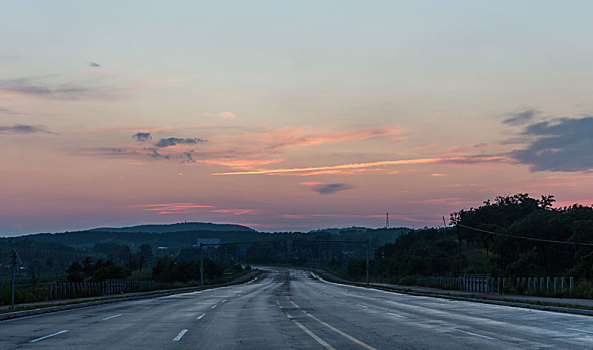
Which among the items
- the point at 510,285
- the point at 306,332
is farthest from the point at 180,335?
the point at 510,285

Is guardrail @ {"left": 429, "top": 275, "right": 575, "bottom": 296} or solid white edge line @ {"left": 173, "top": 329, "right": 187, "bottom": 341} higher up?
solid white edge line @ {"left": 173, "top": 329, "right": 187, "bottom": 341}

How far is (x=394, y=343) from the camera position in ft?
49.8

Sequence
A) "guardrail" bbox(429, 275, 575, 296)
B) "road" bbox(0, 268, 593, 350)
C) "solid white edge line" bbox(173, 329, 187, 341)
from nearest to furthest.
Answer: "road" bbox(0, 268, 593, 350)
"solid white edge line" bbox(173, 329, 187, 341)
"guardrail" bbox(429, 275, 575, 296)

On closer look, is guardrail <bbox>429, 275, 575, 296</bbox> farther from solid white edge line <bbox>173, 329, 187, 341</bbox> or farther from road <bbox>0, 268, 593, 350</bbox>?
solid white edge line <bbox>173, 329, 187, 341</bbox>

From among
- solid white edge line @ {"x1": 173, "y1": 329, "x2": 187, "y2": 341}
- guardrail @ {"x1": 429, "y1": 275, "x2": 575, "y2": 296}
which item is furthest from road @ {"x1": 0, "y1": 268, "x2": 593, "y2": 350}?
guardrail @ {"x1": 429, "y1": 275, "x2": 575, "y2": 296}

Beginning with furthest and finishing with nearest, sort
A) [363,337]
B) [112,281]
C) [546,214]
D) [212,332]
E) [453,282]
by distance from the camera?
[546,214], [453,282], [112,281], [212,332], [363,337]

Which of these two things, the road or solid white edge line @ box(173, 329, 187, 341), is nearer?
the road

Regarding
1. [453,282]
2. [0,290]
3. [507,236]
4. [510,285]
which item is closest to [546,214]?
[507,236]

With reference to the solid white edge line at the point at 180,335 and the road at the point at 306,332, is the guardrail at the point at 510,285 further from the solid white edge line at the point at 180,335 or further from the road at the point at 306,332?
the solid white edge line at the point at 180,335

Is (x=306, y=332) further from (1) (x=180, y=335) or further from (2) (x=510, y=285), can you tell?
(2) (x=510, y=285)

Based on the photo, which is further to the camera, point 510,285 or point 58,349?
point 510,285

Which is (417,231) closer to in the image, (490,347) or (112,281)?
(112,281)

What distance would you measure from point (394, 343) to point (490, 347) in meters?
2.29

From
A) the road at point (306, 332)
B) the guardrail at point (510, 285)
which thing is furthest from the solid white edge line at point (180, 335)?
the guardrail at point (510, 285)
